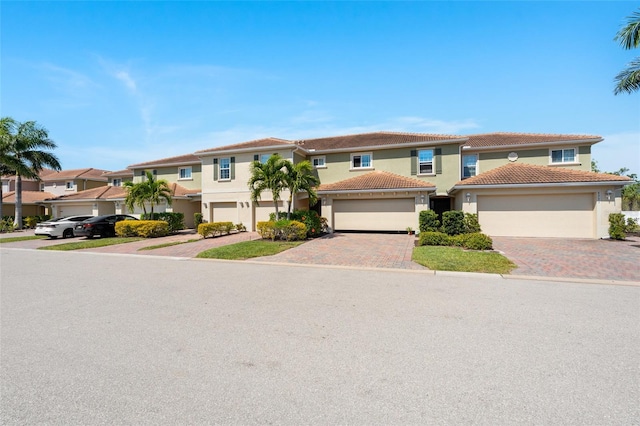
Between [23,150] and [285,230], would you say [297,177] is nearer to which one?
[285,230]

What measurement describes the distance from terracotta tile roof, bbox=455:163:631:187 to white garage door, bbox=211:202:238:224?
1531 centimetres

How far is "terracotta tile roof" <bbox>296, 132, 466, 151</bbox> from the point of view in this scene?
20.6m

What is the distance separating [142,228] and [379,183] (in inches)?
589

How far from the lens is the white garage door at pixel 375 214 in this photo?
18969 millimetres

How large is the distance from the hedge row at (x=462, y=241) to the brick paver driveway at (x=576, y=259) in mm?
706

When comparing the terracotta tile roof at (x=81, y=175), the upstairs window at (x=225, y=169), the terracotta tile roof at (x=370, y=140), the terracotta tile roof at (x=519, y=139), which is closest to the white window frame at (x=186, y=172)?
the upstairs window at (x=225, y=169)

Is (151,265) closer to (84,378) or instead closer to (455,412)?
(84,378)

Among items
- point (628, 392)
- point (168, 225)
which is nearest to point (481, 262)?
point (628, 392)

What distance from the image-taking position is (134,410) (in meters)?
2.72

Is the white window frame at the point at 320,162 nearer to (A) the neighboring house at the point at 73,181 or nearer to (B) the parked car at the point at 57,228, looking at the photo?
(B) the parked car at the point at 57,228

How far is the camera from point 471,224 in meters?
17.0

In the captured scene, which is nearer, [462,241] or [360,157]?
[462,241]

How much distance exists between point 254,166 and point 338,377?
1448 centimetres

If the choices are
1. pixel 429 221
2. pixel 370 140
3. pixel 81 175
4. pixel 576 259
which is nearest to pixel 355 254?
pixel 429 221
